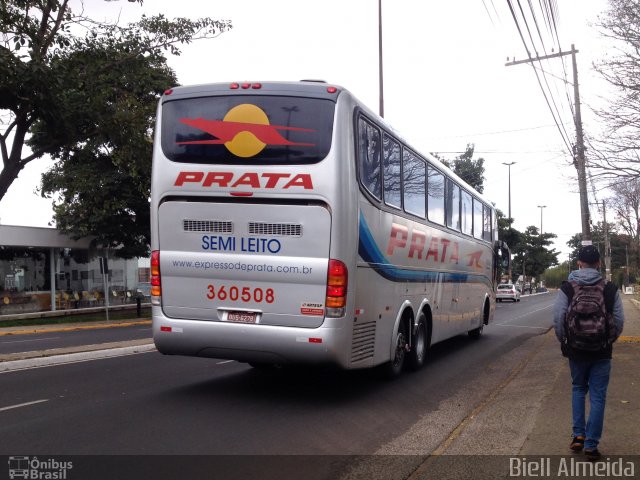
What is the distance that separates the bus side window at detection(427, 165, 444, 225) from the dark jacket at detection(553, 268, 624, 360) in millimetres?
5778

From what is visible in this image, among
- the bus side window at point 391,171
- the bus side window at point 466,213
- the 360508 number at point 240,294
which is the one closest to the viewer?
the 360508 number at point 240,294

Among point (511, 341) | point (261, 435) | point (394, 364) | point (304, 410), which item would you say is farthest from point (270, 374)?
point (511, 341)

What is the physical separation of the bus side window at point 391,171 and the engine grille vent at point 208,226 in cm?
239

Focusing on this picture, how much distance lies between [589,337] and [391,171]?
183 inches

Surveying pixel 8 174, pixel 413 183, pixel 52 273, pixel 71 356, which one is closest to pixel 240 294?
pixel 413 183

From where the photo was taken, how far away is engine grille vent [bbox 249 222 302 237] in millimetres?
7965

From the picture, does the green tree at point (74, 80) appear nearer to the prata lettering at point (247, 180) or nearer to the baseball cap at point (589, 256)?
the prata lettering at point (247, 180)

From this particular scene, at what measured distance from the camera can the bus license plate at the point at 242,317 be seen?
26.6 feet

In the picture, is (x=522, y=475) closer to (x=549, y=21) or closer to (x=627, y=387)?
(x=627, y=387)

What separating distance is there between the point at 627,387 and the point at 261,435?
203 inches

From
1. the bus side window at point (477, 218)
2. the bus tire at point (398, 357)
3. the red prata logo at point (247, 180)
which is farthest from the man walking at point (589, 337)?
the bus side window at point (477, 218)

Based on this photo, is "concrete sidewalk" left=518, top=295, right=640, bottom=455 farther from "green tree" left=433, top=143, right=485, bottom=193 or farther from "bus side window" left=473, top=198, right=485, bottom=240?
"green tree" left=433, top=143, right=485, bottom=193

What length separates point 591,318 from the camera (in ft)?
18.5

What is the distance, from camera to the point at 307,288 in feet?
26.0
